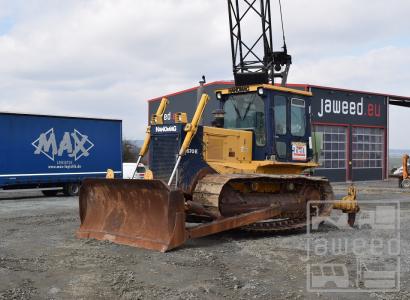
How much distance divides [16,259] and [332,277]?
4.47 meters

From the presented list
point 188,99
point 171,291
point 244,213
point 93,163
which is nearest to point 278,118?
point 244,213

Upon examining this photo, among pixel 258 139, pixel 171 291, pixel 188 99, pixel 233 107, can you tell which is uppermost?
pixel 188 99

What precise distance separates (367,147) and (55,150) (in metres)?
21.3

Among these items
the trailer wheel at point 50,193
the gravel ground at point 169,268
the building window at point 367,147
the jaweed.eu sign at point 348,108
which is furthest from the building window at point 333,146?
the gravel ground at point 169,268

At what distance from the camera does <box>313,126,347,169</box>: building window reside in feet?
98.6

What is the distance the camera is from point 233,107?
10758mm

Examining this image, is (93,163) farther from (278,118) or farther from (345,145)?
(345,145)

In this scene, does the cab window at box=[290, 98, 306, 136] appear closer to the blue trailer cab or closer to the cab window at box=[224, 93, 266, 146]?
the cab window at box=[224, 93, 266, 146]

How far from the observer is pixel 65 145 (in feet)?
64.0

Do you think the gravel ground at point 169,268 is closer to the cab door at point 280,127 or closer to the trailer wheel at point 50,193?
the cab door at point 280,127

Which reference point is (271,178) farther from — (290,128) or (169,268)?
(169,268)

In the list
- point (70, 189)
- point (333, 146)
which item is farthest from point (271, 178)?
point (333, 146)

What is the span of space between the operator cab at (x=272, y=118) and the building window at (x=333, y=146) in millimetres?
19322

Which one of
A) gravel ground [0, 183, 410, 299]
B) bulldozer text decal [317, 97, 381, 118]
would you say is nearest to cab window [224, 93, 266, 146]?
gravel ground [0, 183, 410, 299]
